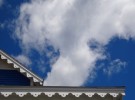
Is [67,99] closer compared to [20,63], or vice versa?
Answer: [67,99]

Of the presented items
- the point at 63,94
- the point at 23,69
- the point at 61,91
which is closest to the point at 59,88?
the point at 61,91

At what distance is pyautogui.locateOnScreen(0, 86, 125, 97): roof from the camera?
41.8 ft

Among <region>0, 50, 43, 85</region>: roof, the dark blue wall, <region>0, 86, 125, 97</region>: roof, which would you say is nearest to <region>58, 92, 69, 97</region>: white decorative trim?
<region>0, 86, 125, 97</region>: roof

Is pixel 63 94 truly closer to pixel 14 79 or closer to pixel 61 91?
pixel 61 91

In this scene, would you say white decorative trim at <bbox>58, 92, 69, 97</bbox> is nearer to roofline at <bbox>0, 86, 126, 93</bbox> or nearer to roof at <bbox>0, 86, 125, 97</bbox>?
roof at <bbox>0, 86, 125, 97</bbox>

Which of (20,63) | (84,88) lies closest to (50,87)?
(84,88)

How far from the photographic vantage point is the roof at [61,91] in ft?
41.8

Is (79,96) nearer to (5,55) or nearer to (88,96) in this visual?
(88,96)

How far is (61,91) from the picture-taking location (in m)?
13.0

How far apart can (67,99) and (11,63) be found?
434 cm

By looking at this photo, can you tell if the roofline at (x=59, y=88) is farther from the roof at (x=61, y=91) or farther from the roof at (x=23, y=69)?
the roof at (x=23, y=69)

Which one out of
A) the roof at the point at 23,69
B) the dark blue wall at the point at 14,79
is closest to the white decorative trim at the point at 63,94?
the roof at the point at 23,69

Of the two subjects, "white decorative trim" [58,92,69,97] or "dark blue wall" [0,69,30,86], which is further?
"dark blue wall" [0,69,30,86]

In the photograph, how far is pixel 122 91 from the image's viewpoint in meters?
13.1
